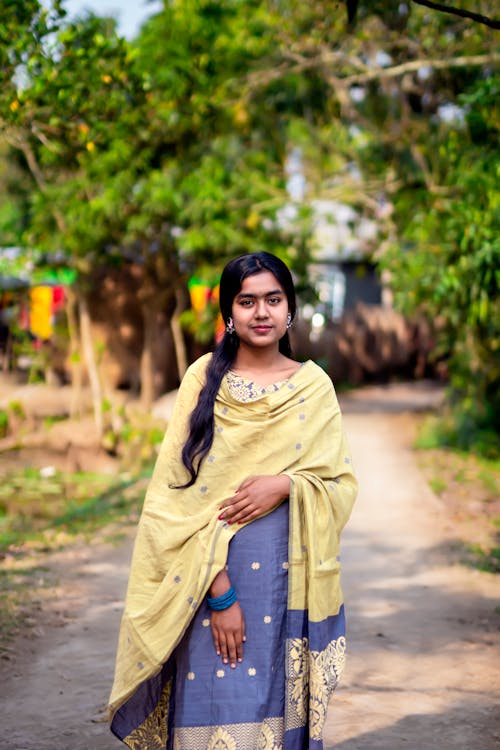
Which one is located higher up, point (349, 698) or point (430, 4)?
point (430, 4)

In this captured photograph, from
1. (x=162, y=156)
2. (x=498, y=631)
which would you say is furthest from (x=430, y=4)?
(x=162, y=156)

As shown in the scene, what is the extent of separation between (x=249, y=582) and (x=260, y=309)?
30.7 inches

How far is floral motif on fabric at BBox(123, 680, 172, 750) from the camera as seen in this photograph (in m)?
2.91

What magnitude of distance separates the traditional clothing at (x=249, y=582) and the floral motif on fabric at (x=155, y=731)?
2.9 inches

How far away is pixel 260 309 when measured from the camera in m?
2.82

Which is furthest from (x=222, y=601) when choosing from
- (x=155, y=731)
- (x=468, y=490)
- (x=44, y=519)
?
(x=44, y=519)

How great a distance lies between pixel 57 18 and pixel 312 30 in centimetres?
629

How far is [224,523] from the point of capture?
2746mm

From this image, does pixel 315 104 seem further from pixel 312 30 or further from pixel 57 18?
pixel 57 18

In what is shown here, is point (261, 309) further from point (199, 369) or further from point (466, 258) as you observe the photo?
point (466, 258)

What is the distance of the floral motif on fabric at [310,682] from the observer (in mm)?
2752

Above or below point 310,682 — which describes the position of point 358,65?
above

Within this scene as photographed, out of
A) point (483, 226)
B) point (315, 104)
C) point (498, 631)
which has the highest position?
point (315, 104)

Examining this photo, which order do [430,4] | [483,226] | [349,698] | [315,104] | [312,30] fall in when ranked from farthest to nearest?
[315,104]
[312,30]
[483,226]
[349,698]
[430,4]
